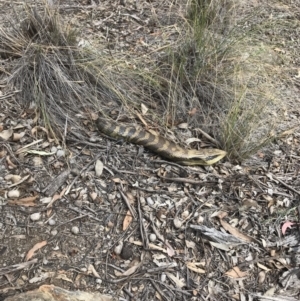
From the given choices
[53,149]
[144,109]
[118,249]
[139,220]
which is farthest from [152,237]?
[144,109]

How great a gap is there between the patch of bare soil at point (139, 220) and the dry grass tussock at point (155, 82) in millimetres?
167

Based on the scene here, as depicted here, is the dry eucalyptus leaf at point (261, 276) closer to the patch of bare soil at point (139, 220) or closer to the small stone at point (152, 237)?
the patch of bare soil at point (139, 220)

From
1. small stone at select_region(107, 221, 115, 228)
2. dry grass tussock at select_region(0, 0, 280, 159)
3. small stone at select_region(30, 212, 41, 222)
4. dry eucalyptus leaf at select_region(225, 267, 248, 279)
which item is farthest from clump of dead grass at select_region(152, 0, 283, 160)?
small stone at select_region(30, 212, 41, 222)

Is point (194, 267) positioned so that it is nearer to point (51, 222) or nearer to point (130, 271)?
point (130, 271)

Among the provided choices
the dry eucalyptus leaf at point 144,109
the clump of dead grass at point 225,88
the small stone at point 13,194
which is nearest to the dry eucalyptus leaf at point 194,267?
the clump of dead grass at point 225,88

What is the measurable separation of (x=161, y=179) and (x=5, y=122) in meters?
1.25

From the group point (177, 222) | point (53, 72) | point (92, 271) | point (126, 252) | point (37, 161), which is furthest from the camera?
point (53, 72)

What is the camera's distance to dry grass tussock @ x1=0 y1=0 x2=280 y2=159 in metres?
3.66

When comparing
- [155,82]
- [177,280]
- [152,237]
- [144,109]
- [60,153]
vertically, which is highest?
[155,82]

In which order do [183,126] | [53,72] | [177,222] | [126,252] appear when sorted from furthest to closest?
1. [183,126]
2. [53,72]
3. [177,222]
4. [126,252]

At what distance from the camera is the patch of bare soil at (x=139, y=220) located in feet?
9.58

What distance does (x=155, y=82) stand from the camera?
388 cm

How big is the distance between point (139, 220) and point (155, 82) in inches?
49.1

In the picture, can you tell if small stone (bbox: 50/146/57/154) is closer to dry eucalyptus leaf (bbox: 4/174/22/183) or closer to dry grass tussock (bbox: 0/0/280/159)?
dry grass tussock (bbox: 0/0/280/159)
